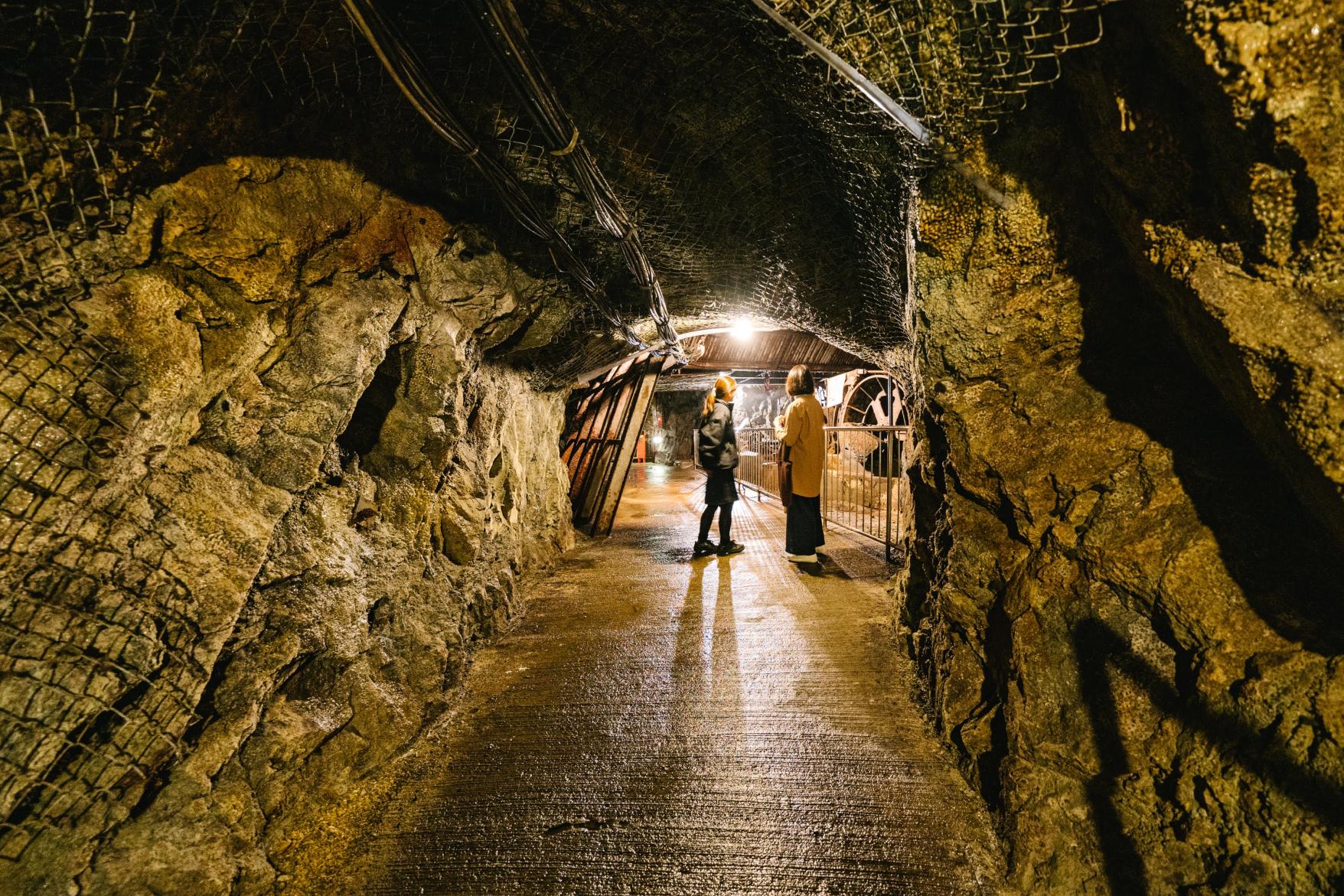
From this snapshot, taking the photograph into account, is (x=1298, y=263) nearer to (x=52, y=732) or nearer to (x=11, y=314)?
(x=11, y=314)

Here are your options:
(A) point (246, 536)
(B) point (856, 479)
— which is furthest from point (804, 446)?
(A) point (246, 536)

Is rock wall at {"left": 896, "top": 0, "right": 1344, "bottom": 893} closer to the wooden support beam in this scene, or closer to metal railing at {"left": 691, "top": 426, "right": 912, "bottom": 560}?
metal railing at {"left": 691, "top": 426, "right": 912, "bottom": 560}

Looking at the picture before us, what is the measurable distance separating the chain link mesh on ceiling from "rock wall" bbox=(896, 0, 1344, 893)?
45 centimetres

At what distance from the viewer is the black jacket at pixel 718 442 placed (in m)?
5.81

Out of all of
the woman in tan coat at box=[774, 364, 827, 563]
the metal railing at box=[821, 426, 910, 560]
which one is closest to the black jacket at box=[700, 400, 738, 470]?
the woman in tan coat at box=[774, 364, 827, 563]

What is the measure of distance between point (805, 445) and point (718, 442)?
109 centimetres

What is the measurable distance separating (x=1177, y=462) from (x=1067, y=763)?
1371 millimetres

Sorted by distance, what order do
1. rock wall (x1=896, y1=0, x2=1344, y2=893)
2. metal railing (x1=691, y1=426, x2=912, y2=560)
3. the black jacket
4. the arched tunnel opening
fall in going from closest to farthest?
rock wall (x1=896, y1=0, x2=1344, y2=893) < the arched tunnel opening < metal railing (x1=691, y1=426, x2=912, y2=560) < the black jacket

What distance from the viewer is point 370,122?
8.07 feet

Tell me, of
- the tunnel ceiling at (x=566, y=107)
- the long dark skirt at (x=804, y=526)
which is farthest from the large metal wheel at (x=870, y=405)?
the tunnel ceiling at (x=566, y=107)

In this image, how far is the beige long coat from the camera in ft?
16.9

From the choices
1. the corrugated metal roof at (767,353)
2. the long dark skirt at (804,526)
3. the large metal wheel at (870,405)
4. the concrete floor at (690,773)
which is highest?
the corrugated metal roof at (767,353)

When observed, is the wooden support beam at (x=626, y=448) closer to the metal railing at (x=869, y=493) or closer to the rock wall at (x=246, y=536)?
the metal railing at (x=869, y=493)

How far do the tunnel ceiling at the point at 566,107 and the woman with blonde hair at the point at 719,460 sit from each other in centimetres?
266
